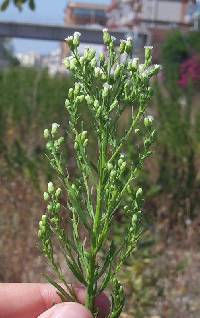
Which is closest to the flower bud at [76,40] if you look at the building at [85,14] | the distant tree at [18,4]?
the distant tree at [18,4]

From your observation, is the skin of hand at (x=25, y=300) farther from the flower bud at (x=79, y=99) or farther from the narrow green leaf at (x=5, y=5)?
the narrow green leaf at (x=5, y=5)

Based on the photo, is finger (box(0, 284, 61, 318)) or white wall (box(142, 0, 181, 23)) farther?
white wall (box(142, 0, 181, 23))

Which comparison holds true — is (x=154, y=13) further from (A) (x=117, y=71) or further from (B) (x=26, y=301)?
(A) (x=117, y=71)

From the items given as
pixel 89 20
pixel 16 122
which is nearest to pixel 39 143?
pixel 16 122

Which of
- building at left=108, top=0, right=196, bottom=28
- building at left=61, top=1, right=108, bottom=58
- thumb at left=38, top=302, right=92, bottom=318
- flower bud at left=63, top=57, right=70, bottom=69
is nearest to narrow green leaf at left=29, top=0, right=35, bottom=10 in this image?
flower bud at left=63, top=57, right=70, bottom=69

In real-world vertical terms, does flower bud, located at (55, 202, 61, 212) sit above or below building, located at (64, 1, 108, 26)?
below

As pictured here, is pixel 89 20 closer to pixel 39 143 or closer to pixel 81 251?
pixel 39 143

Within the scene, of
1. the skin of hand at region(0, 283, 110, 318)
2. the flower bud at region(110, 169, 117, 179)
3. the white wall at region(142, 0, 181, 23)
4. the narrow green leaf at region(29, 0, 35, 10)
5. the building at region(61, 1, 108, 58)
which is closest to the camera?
the flower bud at region(110, 169, 117, 179)

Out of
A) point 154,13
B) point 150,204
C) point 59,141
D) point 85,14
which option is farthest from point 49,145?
point 85,14

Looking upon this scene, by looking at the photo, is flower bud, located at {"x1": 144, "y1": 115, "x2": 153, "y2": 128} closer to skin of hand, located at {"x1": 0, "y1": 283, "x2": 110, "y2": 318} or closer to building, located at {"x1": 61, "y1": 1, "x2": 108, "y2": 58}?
skin of hand, located at {"x1": 0, "y1": 283, "x2": 110, "y2": 318}
